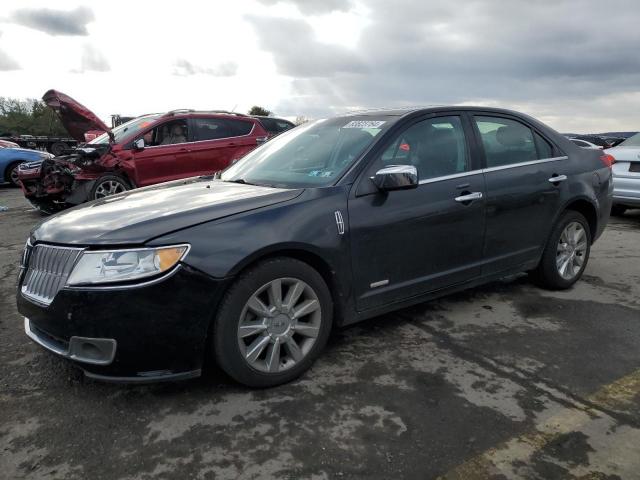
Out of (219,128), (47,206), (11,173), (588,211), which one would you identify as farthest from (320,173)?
(11,173)

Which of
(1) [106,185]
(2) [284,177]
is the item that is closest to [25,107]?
(1) [106,185]

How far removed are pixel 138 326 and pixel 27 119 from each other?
59.3 m

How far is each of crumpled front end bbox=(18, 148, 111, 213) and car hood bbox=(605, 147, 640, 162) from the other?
8.11 metres

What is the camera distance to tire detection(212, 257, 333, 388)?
270 centimetres

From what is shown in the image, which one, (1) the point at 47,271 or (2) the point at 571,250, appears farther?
(2) the point at 571,250

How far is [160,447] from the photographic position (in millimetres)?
2400

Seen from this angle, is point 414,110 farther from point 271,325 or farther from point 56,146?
point 56,146

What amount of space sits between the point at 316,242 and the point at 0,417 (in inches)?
73.9

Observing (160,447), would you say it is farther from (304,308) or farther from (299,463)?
(304,308)

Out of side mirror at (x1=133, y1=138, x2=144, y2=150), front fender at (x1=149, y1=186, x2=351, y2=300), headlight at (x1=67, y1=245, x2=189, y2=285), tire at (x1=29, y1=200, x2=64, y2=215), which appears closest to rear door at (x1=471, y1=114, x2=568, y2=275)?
front fender at (x1=149, y1=186, x2=351, y2=300)

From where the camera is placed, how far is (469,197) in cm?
370

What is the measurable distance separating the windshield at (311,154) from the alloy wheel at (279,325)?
2.37 ft

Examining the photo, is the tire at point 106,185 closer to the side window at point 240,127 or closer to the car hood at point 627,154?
the side window at point 240,127

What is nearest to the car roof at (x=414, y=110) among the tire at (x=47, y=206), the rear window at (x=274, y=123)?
the tire at (x=47, y=206)
